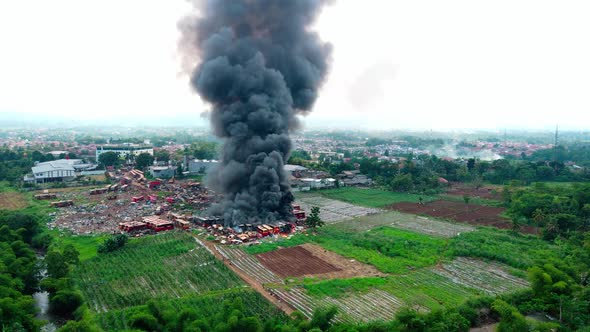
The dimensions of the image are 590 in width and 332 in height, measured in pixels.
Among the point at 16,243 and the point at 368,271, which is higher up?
the point at 16,243

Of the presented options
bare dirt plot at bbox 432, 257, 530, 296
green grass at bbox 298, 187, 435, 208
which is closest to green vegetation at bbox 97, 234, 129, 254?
bare dirt plot at bbox 432, 257, 530, 296

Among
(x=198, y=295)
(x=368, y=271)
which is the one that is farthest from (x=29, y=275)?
(x=368, y=271)

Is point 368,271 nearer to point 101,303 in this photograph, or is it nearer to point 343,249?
point 343,249

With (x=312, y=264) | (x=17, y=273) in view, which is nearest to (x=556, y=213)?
(x=312, y=264)

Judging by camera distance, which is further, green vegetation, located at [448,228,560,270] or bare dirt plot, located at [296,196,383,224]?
bare dirt plot, located at [296,196,383,224]

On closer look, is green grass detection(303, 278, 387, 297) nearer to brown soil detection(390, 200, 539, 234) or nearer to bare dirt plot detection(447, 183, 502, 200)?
brown soil detection(390, 200, 539, 234)

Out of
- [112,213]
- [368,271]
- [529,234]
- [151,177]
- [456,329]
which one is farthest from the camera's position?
[151,177]
